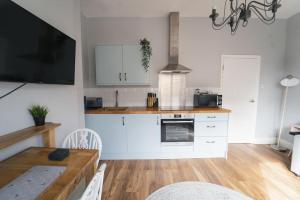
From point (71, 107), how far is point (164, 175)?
167cm

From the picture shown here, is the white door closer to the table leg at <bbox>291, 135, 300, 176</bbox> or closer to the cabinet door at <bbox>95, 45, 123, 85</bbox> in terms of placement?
the table leg at <bbox>291, 135, 300, 176</bbox>

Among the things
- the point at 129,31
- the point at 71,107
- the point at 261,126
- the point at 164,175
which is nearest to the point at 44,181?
the point at 71,107

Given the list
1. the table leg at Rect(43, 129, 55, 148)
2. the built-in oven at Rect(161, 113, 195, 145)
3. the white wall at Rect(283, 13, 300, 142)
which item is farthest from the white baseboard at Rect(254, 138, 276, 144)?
the table leg at Rect(43, 129, 55, 148)

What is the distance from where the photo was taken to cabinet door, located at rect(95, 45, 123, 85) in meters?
3.01

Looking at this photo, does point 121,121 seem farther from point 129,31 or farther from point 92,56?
point 129,31

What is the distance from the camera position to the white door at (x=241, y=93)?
11.4ft

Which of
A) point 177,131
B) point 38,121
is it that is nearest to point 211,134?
point 177,131

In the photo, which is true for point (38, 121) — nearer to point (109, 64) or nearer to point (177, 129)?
point (109, 64)

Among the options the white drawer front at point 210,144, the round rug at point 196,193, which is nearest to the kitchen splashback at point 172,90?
the white drawer front at point 210,144

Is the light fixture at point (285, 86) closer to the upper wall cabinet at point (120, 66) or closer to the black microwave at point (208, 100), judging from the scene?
the black microwave at point (208, 100)

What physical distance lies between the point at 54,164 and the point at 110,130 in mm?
1678

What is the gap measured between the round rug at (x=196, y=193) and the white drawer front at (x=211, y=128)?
162cm

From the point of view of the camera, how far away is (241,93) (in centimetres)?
354

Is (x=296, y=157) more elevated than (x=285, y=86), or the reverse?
(x=285, y=86)
